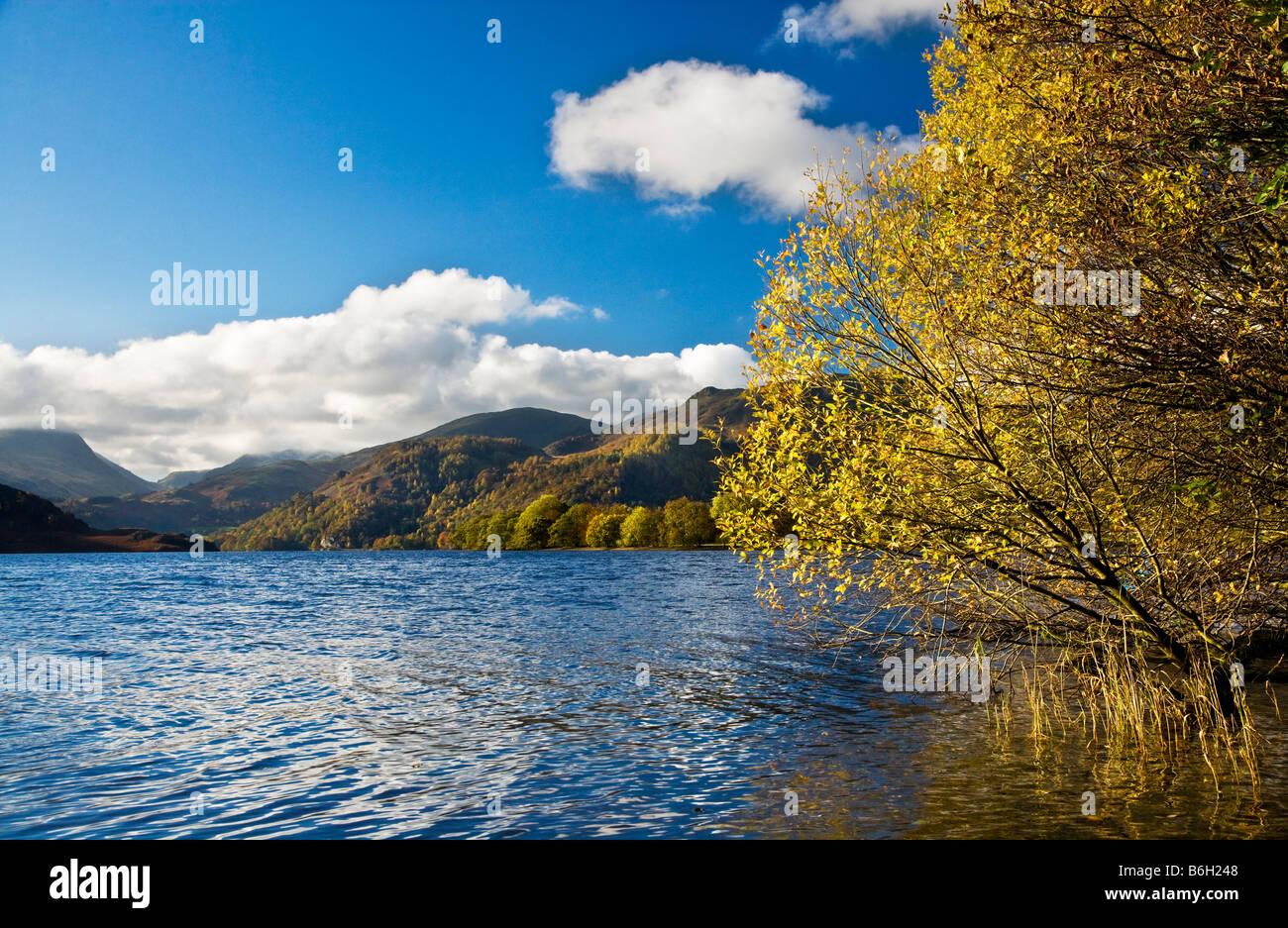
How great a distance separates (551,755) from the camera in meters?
16.6

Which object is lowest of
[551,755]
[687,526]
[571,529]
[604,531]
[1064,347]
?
[604,531]

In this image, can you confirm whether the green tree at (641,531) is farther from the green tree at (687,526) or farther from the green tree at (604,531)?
the green tree at (604,531)

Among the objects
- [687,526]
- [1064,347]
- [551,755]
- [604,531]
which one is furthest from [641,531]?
[1064,347]

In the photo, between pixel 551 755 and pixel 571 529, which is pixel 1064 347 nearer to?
pixel 551 755

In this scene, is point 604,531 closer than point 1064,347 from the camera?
No

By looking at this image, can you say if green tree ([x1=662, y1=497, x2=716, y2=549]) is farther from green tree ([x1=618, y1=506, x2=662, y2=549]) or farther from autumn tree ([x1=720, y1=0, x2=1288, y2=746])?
autumn tree ([x1=720, y1=0, x2=1288, y2=746])

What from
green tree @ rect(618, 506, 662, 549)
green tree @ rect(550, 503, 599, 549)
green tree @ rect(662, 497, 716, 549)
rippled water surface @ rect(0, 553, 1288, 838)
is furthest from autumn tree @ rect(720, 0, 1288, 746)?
green tree @ rect(550, 503, 599, 549)

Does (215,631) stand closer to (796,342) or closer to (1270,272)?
(796,342)

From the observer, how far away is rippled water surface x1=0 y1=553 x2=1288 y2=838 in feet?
40.6

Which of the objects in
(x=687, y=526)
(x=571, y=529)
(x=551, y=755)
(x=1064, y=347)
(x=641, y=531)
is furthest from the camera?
(x=571, y=529)

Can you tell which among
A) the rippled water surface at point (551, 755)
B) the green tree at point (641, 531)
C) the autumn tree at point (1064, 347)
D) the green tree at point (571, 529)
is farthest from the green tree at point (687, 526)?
the autumn tree at point (1064, 347)

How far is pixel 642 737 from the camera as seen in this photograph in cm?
1806

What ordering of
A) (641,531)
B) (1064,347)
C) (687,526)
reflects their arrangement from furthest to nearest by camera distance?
(641,531)
(687,526)
(1064,347)
